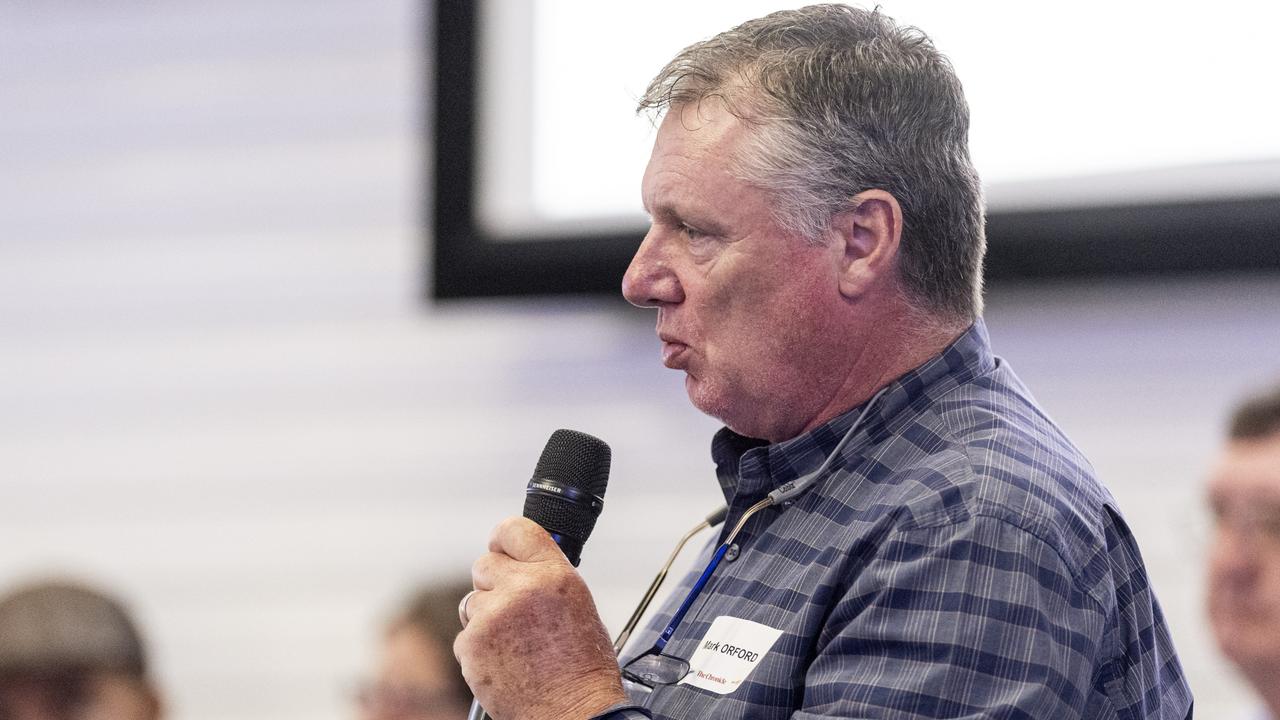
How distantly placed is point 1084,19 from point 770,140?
1454mm

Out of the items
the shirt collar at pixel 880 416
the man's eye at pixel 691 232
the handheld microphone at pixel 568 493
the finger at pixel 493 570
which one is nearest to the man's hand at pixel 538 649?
the finger at pixel 493 570

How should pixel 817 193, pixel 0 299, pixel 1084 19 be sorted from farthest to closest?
pixel 0 299 → pixel 1084 19 → pixel 817 193

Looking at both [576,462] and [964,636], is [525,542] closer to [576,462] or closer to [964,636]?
[576,462]

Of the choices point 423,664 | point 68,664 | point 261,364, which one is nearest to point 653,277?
point 423,664

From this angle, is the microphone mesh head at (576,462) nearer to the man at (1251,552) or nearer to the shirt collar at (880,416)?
the shirt collar at (880,416)

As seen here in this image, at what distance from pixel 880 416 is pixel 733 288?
0.20m

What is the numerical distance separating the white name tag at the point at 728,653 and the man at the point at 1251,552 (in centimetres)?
148

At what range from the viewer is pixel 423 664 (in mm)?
2859

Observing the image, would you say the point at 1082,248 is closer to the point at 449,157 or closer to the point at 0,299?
the point at 449,157

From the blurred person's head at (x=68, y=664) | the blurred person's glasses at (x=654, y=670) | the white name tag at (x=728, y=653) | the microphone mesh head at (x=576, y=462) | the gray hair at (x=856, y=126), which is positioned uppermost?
the gray hair at (x=856, y=126)

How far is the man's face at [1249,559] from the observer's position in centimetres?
247

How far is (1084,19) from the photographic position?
2672 mm

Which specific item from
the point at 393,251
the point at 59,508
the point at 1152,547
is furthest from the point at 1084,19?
the point at 59,508

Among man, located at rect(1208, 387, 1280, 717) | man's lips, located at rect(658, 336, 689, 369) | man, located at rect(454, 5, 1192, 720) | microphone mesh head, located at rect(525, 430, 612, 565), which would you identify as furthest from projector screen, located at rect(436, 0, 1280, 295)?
microphone mesh head, located at rect(525, 430, 612, 565)
